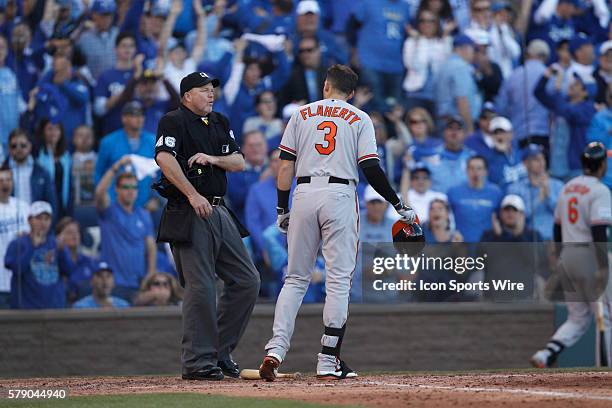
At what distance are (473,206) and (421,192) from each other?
0.63m

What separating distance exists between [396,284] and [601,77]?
4062mm

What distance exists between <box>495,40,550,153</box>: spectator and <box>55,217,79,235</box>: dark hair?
512cm

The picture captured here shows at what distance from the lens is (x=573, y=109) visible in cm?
1362

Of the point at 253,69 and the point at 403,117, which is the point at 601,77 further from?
the point at 253,69

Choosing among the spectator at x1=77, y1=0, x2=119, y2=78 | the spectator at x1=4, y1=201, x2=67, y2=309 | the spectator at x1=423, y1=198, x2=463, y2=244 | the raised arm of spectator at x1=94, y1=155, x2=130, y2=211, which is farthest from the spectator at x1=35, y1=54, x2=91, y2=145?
the spectator at x1=423, y1=198, x2=463, y2=244

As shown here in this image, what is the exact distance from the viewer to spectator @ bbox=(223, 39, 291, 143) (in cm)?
1282

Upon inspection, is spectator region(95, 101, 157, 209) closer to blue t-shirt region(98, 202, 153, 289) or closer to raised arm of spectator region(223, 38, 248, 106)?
blue t-shirt region(98, 202, 153, 289)

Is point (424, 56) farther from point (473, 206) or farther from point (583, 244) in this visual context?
point (583, 244)

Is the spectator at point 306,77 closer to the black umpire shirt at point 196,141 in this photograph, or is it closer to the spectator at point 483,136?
the spectator at point 483,136

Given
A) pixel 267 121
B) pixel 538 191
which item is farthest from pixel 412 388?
pixel 538 191

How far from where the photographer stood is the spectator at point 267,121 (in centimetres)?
1277

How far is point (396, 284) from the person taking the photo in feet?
39.7

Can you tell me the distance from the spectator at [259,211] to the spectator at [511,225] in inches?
97.6

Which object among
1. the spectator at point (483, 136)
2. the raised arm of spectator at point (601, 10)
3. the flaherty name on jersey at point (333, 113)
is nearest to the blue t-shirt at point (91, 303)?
the spectator at point (483, 136)
